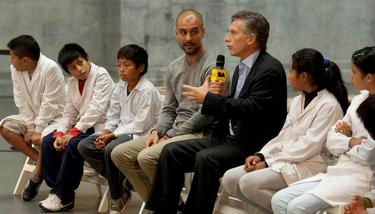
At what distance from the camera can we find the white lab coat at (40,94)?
25.5 feet

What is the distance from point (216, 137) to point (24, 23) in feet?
28.1

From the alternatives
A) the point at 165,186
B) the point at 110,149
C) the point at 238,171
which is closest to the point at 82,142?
the point at 110,149

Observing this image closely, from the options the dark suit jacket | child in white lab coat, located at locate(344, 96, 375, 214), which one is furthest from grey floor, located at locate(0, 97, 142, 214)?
child in white lab coat, located at locate(344, 96, 375, 214)

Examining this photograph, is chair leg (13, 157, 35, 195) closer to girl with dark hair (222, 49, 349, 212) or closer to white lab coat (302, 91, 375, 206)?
girl with dark hair (222, 49, 349, 212)

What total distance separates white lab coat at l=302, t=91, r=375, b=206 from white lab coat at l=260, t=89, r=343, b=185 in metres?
0.27

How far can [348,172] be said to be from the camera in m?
5.02

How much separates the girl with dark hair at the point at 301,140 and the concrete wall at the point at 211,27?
212 inches

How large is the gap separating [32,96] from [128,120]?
1.22 metres

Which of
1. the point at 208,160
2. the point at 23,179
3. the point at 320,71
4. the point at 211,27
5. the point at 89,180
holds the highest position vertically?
the point at 320,71

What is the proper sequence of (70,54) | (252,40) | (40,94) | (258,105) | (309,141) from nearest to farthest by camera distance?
(309,141), (258,105), (252,40), (70,54), (40,94)

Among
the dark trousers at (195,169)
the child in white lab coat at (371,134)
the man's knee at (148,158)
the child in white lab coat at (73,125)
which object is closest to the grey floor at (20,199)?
the child in white lab coat at (73,125)

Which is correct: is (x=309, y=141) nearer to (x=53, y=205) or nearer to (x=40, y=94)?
(x=53, y=205)

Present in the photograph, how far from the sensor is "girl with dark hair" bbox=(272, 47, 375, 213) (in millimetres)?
4953

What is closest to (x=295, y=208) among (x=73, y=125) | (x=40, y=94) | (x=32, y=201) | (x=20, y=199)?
(x=73, y=125)
